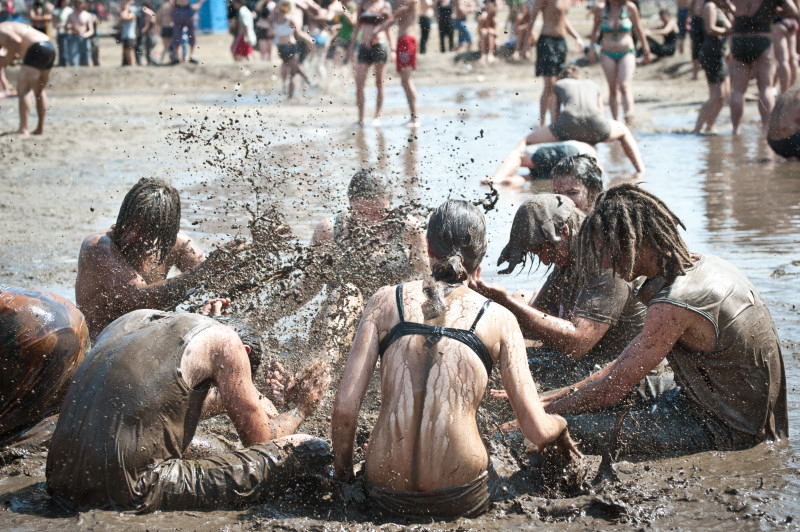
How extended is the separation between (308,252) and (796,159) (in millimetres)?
6849

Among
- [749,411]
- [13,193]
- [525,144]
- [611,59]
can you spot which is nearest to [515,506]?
[749,411]

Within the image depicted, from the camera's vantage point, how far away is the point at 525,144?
29.1 feet

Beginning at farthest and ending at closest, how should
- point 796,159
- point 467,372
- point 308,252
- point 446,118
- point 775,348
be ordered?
point 446,118, point 796,159, point 308,252, point 775,348, point 467,372

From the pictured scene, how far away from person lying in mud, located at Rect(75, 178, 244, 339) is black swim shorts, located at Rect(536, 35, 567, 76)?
8.06m

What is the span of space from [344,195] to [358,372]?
503 centimetres

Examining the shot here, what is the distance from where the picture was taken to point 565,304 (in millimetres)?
4590

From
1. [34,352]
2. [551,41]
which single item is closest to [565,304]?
[34,352]

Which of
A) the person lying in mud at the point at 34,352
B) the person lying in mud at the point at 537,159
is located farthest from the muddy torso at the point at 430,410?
the person lying in mud at the point at 537,159

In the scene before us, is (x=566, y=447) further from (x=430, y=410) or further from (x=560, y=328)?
(x=560, y=328)

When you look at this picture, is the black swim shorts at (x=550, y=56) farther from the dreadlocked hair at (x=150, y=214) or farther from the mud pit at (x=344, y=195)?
the dreadlocked hair at (x=150, y=214)

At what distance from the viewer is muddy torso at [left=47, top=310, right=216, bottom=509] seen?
10.3 feet

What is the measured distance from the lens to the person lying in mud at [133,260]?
4551 mm

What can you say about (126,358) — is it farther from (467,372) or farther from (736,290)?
(736,290)

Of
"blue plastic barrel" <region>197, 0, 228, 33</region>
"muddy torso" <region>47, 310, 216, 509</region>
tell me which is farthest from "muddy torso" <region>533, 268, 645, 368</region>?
"blue plastic barrel" <region>197, 0, 228, 33</region>
